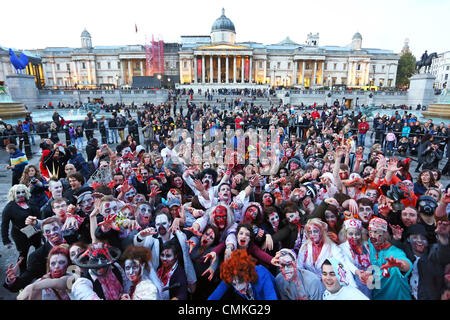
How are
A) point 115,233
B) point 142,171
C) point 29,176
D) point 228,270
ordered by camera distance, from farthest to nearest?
point 142,171
point 29,176
point 115,233
point 228,270

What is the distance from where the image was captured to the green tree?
7788cm

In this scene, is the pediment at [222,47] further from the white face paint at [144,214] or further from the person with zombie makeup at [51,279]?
the person with zombie makeup at [51,279]

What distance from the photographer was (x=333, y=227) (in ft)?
11.9

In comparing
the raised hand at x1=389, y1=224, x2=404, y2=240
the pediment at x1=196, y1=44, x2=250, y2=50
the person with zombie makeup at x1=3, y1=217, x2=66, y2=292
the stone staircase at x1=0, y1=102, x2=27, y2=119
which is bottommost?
the person with zombie makeup at x1=3, y1=217, x2=66, y2=292

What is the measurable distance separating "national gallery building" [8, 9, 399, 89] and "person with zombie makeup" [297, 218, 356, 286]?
6743cm

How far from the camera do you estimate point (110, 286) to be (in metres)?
2.74

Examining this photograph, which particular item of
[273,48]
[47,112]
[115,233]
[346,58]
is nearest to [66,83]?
[47,112]

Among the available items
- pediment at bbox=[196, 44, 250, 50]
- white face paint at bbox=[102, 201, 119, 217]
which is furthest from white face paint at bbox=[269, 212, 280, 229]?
pediment at bbox=[196, 44, 250, 50]

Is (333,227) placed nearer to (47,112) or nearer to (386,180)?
(386,180)

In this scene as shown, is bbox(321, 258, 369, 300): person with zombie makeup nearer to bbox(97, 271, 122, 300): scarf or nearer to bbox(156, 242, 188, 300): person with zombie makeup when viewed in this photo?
bbox(156, 242, 188, 300): person with zombie makeup

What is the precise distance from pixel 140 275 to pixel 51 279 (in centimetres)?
87
